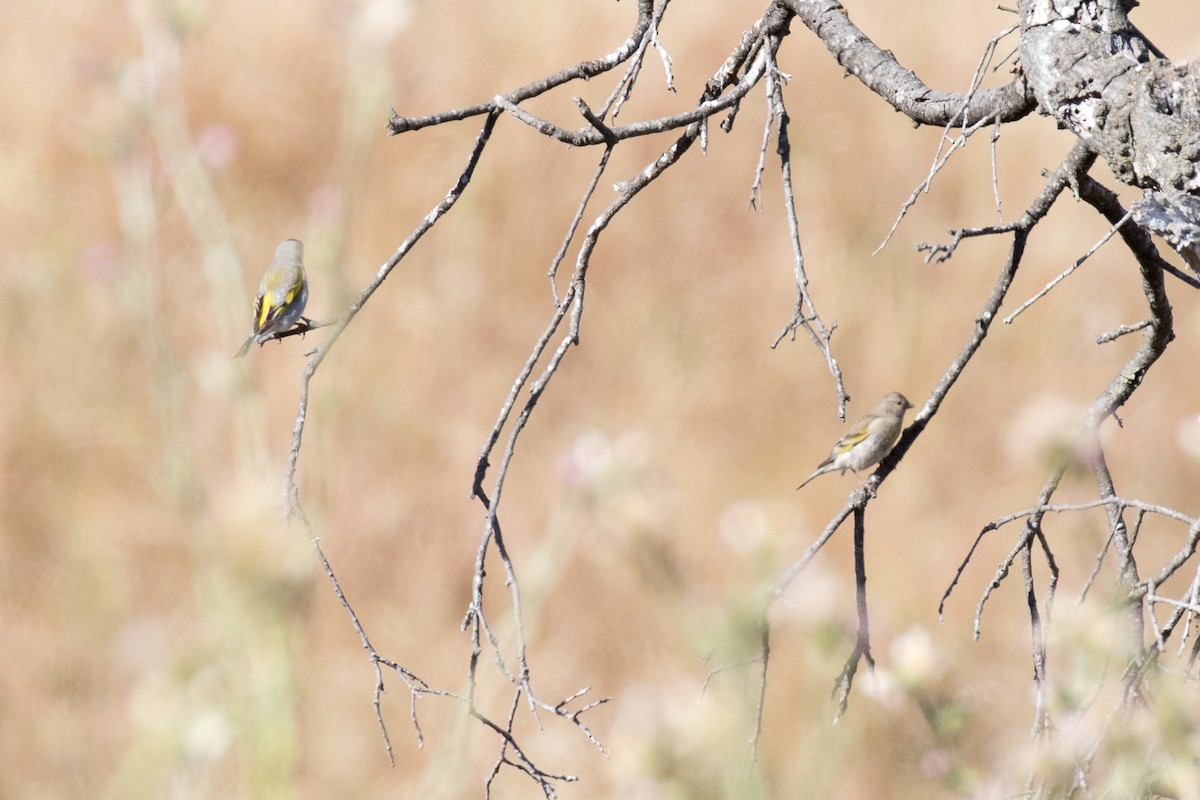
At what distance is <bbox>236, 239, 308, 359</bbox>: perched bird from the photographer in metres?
3.52

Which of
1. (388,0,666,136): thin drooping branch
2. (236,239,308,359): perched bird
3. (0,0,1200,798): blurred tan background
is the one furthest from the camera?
(0,0,1200,798): blurred tan background

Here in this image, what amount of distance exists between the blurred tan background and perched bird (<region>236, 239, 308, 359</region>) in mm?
408

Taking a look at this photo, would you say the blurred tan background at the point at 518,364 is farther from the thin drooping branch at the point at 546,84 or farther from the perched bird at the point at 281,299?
the thin drooping branch at the point at 546,84

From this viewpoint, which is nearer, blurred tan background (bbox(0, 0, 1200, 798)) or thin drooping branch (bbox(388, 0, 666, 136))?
thin drooping branch (bbox(388, 0, 666, 136))

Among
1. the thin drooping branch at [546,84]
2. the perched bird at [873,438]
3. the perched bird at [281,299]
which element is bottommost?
the thin drooping branch at [546,84]

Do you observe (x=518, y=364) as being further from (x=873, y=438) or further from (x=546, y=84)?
(x=546, y=84)

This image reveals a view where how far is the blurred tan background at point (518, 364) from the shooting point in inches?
191

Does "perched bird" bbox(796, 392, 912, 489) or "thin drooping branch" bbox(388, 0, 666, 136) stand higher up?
"perched bird" bbox(796, 392, 912, 489)

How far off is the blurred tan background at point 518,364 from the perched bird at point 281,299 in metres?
0.41

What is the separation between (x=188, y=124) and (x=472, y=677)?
5.18 m

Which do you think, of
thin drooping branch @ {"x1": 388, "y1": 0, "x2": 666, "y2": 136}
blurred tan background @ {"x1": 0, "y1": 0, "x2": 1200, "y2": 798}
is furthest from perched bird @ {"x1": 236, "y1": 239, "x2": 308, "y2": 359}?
thin drooping branch @ {"x1": 388, "y1": 0, "x2": 666, "y2": 136}

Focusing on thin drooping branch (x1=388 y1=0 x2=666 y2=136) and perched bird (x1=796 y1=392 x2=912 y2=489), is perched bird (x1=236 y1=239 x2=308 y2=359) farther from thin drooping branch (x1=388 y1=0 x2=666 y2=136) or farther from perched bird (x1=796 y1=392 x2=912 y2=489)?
thin drooping branch (x1=388 y1=0 x2=666 y2=136)

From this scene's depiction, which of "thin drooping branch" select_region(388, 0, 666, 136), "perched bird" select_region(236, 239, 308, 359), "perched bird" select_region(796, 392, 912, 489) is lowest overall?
"thin drooping branch" select_region(388, 0, 666, 136)

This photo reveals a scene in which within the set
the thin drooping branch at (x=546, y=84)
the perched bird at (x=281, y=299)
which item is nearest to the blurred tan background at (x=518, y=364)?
the perched bird at (x=281, y=299)
